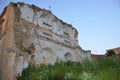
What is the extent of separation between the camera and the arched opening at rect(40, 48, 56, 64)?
1436 cm

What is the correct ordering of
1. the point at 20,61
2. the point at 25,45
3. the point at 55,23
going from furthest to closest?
the point at 55,23, the point at 25,45, the point at 20,61

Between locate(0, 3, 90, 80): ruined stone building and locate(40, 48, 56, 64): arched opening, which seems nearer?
locate(0, 3, 90, 80): ruined stone building

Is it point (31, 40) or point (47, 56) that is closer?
point (31, 40)

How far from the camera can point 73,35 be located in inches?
763

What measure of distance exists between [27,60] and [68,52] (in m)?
6.58

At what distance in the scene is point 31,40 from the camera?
1365 centimetres

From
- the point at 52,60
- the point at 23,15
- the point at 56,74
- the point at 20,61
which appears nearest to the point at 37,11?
the point at 23,15

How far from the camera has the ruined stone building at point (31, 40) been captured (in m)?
11.2

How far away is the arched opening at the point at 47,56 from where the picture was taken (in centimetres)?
1436

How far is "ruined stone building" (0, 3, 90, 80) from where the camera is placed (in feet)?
36.7

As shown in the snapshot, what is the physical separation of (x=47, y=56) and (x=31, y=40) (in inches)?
93.6

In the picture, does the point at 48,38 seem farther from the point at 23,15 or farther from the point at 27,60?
the point at 27,60

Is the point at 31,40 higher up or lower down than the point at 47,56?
higher up

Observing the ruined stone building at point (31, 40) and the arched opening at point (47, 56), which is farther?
the arched opening at point (47, 56)
